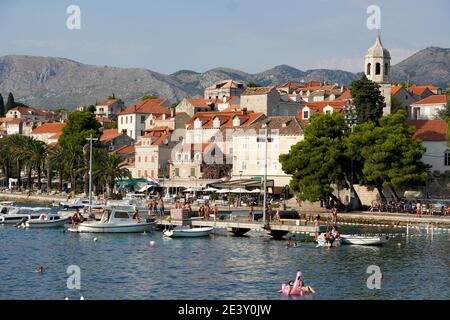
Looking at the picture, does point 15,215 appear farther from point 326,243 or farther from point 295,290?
point 295,290

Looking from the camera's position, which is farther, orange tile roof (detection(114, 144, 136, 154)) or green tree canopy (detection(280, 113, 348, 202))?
orange tile roof (detection(114, 144, 136, 154))

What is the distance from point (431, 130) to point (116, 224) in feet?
133

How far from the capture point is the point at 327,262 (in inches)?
2014

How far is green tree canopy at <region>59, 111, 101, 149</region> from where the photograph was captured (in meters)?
128

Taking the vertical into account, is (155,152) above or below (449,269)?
above

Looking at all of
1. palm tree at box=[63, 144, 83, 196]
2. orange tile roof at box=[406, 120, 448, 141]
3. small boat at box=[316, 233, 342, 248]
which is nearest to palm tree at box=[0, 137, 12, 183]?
palm tree at box=[63, 144, 83, 196]

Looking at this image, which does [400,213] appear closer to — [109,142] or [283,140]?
[283,140]

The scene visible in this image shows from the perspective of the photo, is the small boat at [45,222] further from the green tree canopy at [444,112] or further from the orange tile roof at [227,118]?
the green tree canopy at [444,112]

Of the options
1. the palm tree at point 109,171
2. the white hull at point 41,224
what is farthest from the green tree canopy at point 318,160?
the palm tree at point 109,171

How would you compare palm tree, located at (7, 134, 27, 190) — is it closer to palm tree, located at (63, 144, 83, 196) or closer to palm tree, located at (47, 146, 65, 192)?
palm tree, located at (47, 146, 65, 192)

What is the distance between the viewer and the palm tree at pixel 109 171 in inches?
4109

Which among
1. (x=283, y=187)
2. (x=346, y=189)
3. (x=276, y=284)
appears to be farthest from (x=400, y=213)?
(x=276, y=284)

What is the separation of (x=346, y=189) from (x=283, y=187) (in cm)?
1138

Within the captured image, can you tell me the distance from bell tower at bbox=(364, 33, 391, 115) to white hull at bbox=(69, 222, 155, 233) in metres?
45.5
